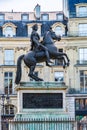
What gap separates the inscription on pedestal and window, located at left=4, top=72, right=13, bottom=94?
45.9m

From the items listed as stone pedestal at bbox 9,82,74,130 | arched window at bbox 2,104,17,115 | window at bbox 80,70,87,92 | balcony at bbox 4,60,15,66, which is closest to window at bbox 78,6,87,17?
window at bbox 80,70,87,92

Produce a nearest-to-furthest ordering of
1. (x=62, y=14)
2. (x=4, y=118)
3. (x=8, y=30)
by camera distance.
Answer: (x=4, y=118), (x=8, y=30), (x=62, y=14)

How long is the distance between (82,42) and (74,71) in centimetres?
390

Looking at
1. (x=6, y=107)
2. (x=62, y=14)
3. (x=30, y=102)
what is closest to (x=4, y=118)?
(x=6, y=107)

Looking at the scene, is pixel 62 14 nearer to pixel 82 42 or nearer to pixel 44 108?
pixel 82 42

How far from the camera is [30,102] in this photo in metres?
35.6

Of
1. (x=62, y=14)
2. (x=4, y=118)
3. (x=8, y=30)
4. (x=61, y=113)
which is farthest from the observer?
(x=62, y=14)

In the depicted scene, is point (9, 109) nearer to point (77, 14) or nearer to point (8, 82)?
point (8, 82)

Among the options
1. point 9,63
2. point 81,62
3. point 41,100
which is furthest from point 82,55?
point 41,100

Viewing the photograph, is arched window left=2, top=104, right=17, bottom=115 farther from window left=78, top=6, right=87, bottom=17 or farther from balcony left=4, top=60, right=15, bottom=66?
window left=78, top=6, right=87, bottom=17

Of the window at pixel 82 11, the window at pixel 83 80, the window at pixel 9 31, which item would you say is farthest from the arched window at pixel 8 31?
the window at pixel 83 80

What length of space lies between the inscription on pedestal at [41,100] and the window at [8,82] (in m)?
45.9

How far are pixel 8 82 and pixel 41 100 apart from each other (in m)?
46.2

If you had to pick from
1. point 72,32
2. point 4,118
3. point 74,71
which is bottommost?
point 4,118
